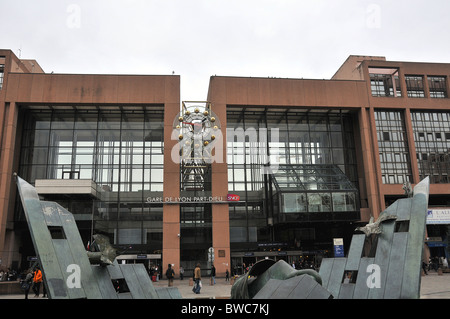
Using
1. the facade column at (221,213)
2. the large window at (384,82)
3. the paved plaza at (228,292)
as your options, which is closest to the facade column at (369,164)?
the large window at (384,82)

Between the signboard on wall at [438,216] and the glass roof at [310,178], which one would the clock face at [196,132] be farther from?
the signboard on wall at [438,216]

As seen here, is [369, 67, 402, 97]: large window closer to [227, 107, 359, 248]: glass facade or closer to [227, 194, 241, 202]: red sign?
[227, 107, 359, 248]: glass facade

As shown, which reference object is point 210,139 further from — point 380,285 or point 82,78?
point 380,285

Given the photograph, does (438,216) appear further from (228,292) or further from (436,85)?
(228,292)

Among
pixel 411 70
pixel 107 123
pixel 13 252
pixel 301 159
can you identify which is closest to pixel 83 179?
pixel 107 123

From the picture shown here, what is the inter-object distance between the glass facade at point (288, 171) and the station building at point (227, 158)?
0.12m

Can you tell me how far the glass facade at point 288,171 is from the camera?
38562 millimetres

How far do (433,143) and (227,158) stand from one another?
24267mm

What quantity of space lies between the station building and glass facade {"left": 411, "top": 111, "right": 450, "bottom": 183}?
14cm

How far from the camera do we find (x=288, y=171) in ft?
136

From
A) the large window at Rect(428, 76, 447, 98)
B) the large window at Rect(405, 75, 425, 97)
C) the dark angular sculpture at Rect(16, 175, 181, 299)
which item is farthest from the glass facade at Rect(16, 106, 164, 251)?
the large window at Rect(428, 76, 447, 98)

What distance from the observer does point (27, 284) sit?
1834cm

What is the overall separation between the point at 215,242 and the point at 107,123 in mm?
18578

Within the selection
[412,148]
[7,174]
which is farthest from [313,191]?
[7,174]
